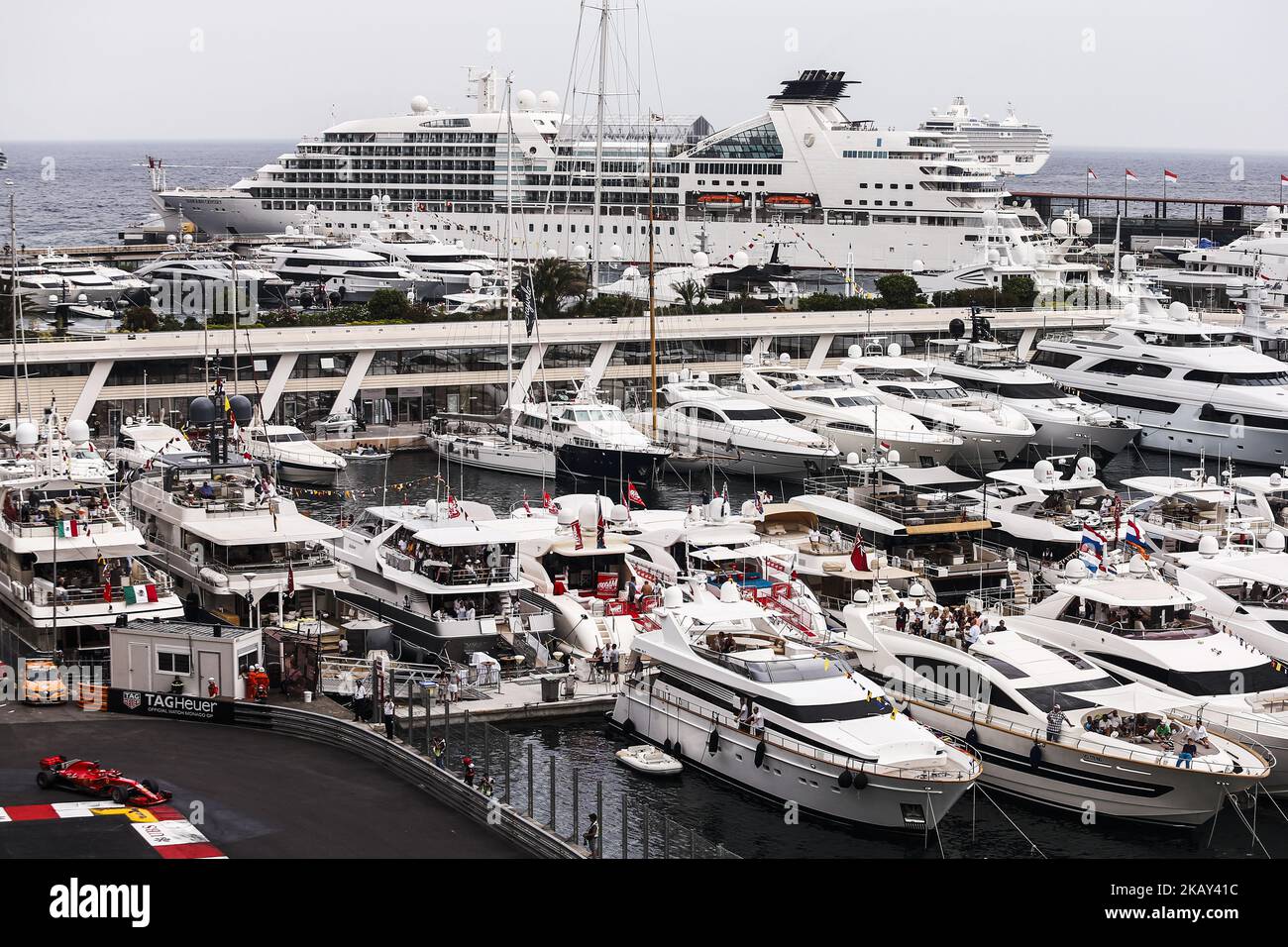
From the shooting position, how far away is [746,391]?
160 ft

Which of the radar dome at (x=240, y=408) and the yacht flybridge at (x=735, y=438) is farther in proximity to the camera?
the yacht flybridge at (x=735, y=438)

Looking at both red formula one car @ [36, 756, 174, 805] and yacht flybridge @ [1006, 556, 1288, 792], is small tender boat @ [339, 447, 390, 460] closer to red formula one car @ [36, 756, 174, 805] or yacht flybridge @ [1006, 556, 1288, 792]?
yacht flybridge @ [1006, 556, 1288, 792]

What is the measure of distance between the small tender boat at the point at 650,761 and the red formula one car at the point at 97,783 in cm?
699

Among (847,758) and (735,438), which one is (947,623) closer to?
(847,758)

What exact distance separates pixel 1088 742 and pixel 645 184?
7062 centimetres

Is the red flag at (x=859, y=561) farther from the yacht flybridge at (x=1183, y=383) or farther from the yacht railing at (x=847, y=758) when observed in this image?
the yacht flybridge at (x=1183, y=383)

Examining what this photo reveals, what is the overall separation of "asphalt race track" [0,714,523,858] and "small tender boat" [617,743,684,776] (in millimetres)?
4472

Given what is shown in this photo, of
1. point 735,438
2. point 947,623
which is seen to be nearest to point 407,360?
point 735,438

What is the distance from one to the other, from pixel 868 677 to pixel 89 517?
39.5ft

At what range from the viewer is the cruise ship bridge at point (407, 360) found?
149 feet

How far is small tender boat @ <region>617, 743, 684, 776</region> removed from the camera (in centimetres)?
2275

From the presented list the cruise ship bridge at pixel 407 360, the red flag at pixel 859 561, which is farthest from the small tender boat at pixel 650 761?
the cruise ship bridge at pixel 407 360
